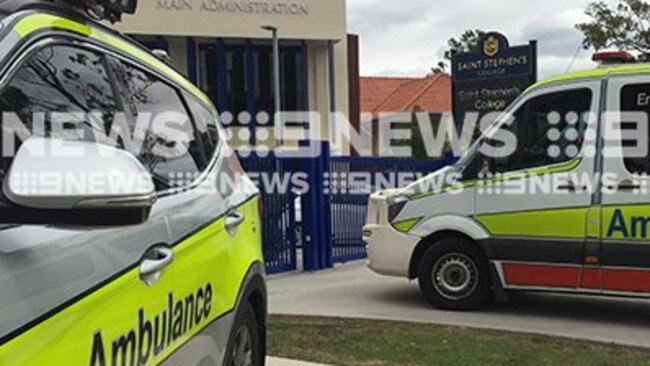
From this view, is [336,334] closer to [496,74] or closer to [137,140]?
[137,140]

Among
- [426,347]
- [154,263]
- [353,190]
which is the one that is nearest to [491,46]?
[353,190]

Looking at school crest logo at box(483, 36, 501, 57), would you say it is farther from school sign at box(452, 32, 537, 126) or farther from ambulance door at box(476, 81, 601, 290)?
ambulance door at box(476, 81, 601, 290)

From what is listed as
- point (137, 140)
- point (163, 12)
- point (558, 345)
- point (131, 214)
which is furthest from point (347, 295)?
point (163, 12)

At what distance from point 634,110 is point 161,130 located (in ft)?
16.4

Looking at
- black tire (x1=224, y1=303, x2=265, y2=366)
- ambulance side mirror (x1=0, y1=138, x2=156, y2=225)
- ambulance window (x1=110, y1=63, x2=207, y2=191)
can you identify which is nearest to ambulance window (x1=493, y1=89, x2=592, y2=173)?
black tire (x1=224, y1=303, x2=265, y2=366)

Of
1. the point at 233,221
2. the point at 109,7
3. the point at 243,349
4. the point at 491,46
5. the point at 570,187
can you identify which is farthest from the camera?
the point at 491,46

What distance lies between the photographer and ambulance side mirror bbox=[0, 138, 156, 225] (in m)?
1.83

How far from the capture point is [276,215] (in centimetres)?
1053

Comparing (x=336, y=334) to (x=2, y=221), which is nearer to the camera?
(x=2, y=221)

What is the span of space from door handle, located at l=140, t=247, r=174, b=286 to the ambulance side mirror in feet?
2.10

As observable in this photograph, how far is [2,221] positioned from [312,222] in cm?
898

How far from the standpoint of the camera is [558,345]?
6.57m

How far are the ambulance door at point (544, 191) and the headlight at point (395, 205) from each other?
0.83 metres

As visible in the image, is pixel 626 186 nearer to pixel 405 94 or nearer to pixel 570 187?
pixel 570 187
